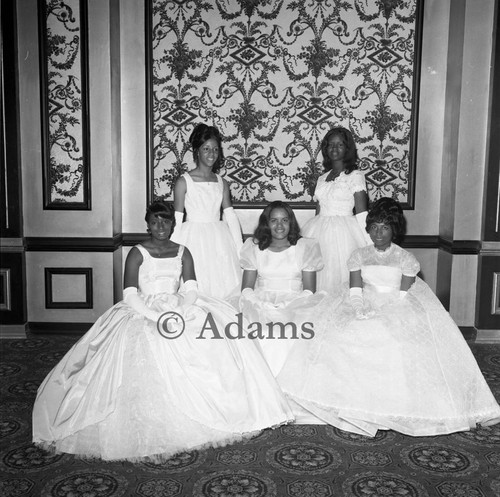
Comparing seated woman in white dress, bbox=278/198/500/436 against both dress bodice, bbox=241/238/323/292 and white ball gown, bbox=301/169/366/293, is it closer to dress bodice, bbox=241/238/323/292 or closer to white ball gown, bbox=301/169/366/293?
dress bodice, bbox=241/238/323/292

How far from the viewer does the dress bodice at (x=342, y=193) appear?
4.57m

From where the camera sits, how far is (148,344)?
10.4 ft

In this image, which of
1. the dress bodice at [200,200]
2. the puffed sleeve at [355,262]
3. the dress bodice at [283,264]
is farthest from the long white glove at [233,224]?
the puffed sleeve at [355,262]

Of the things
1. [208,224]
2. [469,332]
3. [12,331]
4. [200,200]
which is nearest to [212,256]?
[208,224]

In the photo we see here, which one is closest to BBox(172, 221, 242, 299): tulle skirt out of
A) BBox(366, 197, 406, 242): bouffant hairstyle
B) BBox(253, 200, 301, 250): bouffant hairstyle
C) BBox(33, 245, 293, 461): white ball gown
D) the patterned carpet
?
BBox(253, 200, 301, 250): bouffant hairstyle

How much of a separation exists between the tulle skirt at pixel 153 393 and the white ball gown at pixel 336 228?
1287mm

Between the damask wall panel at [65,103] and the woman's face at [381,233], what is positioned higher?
the damask wall panel at [65,103]

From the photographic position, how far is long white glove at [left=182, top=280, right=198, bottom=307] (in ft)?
11.5

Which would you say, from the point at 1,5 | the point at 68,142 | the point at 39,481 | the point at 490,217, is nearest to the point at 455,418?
the point at 39,481

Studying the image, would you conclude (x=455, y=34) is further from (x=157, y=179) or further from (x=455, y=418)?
(x=455, y=418)

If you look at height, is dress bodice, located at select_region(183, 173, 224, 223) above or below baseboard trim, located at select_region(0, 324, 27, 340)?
above

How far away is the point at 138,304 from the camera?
11.1ft

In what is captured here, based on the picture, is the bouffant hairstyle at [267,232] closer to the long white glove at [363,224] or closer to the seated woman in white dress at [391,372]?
the seated woman in white dress at [391,372]

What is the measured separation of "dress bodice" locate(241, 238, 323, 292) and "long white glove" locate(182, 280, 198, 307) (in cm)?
55
